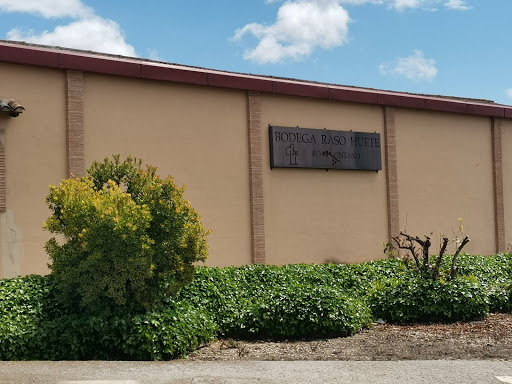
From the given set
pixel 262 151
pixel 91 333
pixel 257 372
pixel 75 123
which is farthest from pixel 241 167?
pixel 257 372

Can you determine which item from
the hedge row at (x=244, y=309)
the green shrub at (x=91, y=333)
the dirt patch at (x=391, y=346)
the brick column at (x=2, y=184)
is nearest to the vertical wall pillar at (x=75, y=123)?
the brick column at (x=2, y=184)

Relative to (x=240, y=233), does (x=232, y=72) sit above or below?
above

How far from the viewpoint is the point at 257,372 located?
8398 millimetres

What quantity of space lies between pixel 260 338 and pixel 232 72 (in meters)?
7.43

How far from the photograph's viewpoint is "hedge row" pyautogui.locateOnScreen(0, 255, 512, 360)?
9672mm

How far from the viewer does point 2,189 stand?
13023mm

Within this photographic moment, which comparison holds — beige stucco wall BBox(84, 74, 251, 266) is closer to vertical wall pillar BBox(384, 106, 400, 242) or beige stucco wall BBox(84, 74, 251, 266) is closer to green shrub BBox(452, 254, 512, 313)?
vertical wall pillar BBox(384, 106, 400, 242)

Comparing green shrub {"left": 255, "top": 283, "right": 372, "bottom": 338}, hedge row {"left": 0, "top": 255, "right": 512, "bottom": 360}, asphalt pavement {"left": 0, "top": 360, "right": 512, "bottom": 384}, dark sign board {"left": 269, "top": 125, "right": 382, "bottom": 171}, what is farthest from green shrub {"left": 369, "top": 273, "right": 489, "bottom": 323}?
dark sign board {"left": 269, "top": 125, "right": 382, "bottom": 171}

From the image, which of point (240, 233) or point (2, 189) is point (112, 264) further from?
point (240, 233)

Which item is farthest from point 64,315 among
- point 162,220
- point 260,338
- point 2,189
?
point 2,189

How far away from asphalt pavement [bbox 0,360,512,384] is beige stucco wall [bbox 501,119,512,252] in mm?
13402

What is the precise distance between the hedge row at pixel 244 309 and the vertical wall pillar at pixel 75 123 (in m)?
3.42

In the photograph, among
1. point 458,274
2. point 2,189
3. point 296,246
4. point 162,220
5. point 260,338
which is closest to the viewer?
point 162,220

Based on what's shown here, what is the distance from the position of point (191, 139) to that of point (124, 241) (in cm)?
578
